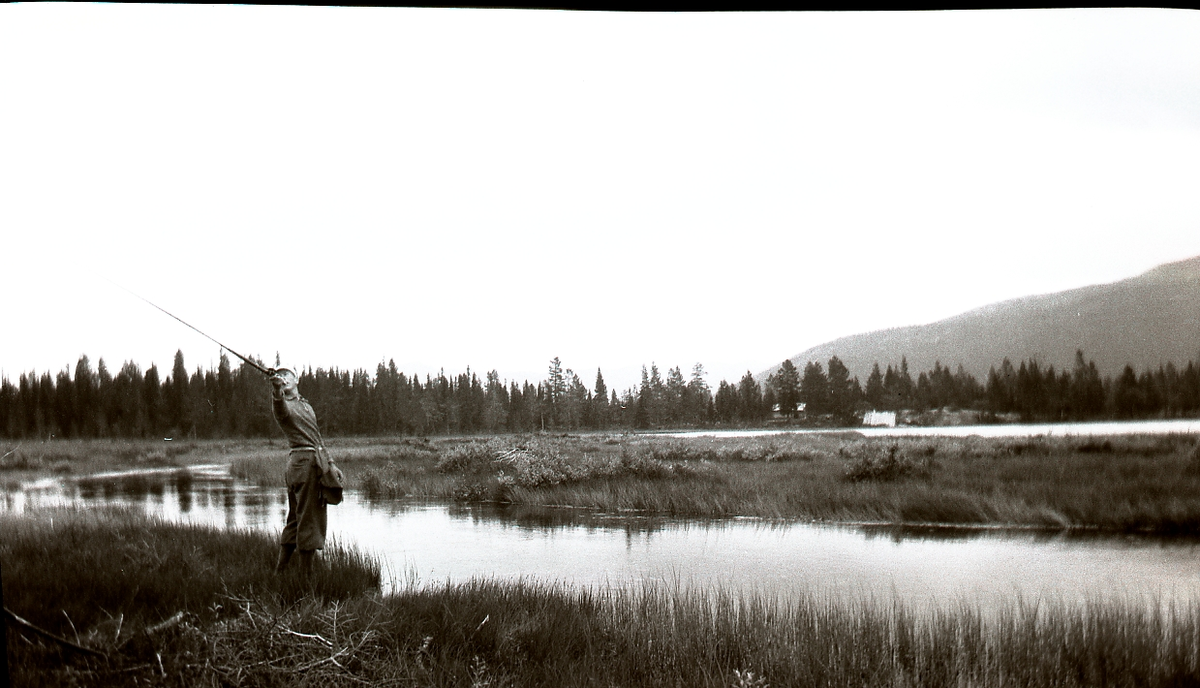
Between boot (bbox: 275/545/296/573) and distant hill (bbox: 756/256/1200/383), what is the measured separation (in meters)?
3.21

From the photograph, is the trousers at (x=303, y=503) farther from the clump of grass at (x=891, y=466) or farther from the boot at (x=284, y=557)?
the clump of grass at (x=891, y=466)

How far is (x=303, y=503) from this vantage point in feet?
12.5

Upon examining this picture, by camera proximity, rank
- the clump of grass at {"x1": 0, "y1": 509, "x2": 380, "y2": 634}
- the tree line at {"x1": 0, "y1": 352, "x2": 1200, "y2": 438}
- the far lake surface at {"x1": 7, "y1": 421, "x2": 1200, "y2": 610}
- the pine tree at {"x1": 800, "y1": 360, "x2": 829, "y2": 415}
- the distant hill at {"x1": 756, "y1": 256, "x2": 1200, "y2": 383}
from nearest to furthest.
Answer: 1. the clump of grass at {"x1": 0, "y1": 509, "x2": 380, "y2": 634}
2. the distant hill at {"x1": 756, "y1": 256, "x2": 1200, "y2": 383}
3. the tree line at {"x1": 0, "y1": 352, "x2": 1200, "y2": 438}
4. the far lake surface at {"x1": 7, "y1": 421, "x2": 1200, "y2": 610}
5. the pine tree at {"x1": 800, "y1": 360, "x2": 829, "y2": 415}

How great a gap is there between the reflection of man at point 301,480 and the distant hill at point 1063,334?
2.98m

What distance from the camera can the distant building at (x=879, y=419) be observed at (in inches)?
200

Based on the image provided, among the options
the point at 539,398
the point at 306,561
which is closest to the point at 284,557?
the point at 306,561

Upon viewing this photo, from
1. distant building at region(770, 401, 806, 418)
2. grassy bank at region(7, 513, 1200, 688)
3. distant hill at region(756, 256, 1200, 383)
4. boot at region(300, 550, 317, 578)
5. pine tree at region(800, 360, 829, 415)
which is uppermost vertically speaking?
distant hill at region(756, 256, 1200, 383)

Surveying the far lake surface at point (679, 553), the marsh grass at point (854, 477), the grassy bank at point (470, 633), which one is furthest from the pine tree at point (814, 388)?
the grassy bank at point (470, 633)

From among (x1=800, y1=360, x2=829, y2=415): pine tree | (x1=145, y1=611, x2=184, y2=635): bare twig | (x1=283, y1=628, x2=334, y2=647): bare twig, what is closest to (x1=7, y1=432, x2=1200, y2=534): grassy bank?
(x1=800, y1=360, x2=829, y2=415): pine tree

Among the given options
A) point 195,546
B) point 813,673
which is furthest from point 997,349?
point 195,546

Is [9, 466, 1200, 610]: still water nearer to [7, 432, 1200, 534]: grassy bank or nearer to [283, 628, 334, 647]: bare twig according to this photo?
[7, 432, 1200, 534]: grassy bank

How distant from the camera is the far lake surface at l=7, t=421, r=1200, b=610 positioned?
12.0 ft

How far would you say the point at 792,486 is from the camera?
5.98 meters

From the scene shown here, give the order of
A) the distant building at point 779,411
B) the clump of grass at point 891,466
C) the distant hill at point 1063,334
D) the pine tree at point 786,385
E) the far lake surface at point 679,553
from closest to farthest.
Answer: the distant hill at point 1063,334
the far lake surface at point 679,553
the pine tree at point 786,385
the distant building at point 779,411
the clump of grass at point 891,466
